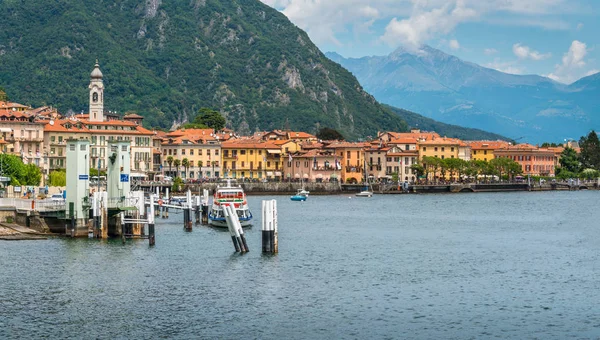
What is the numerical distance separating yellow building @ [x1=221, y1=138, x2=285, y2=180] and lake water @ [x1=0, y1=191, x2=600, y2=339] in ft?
319

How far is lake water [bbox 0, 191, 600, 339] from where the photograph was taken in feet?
140

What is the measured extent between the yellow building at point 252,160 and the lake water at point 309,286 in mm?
97206

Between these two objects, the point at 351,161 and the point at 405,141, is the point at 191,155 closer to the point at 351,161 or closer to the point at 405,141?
the point at 351,161

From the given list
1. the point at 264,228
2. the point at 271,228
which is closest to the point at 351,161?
the point at 271,228

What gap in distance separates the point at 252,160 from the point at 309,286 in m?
133

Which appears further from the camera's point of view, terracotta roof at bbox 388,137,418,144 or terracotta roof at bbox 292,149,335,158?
terracotta roof at bbox 388,137,418,144

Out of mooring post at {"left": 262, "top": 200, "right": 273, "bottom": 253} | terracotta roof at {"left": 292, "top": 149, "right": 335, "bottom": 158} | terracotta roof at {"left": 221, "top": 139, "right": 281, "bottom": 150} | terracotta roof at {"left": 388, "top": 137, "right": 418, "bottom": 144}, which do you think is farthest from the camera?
terracotta roof at {"left": 388, "top": 137, "right": 418, "bottom": 144}

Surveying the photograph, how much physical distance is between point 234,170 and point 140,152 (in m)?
23.5

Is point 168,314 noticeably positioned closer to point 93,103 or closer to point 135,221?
point 135,221

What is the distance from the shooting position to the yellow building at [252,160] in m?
183

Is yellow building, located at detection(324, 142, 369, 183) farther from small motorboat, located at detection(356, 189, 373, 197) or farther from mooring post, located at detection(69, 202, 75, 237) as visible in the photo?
mooring post, located at detection(69, 202, 75, 237)

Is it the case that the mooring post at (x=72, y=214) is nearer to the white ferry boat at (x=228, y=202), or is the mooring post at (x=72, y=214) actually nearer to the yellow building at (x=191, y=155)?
the white ferry boat at (x=228, y=202)

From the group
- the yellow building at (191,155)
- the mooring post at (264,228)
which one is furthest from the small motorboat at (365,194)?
the mooring post at (264,228)

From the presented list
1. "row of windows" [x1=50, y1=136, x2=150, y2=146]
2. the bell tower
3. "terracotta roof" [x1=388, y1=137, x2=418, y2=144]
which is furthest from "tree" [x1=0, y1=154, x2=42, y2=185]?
"terracotta roof" [x1=388, y1=137, x2=418, y2=144]
